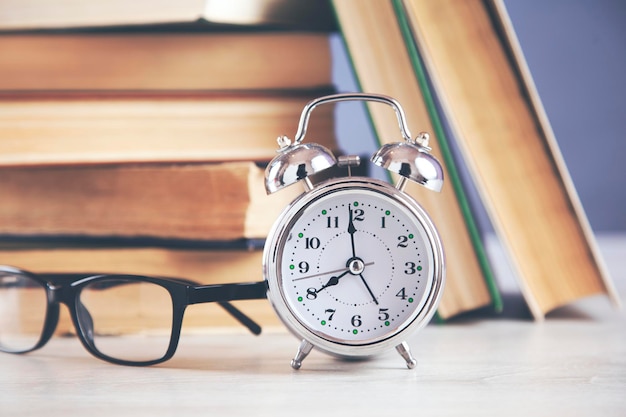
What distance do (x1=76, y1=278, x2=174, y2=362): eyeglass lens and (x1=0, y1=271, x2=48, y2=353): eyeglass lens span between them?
7 cm

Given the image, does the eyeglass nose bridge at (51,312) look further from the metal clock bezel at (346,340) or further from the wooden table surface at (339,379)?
the metal clock bezel at (346,340)

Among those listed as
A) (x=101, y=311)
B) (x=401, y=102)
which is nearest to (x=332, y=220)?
(x=401, y=102)

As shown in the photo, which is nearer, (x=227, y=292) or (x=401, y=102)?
(x=227, y=292)

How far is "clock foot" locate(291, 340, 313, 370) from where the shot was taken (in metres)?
0.79

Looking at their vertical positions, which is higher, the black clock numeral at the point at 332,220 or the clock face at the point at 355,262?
the black clock numeral at the point at 332,220

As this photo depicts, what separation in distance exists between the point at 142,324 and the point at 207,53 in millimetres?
410

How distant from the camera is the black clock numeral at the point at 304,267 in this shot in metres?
0.80

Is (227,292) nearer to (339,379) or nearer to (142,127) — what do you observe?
(339,379)

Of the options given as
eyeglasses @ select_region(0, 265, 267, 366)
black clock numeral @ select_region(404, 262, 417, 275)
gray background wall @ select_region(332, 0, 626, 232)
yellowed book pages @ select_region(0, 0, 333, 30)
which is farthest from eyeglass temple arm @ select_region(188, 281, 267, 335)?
gray background wall @ select_region(332, 0, 626, 232)

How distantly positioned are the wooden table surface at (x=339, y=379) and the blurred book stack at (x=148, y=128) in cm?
14

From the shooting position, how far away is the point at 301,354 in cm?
80

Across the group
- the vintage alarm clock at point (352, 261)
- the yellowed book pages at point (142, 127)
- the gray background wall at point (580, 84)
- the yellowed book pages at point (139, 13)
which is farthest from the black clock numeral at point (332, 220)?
the gray background wall at point (580, 84)

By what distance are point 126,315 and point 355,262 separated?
0.40m

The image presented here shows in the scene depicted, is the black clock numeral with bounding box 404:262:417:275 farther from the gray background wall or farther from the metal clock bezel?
the gray background wall
